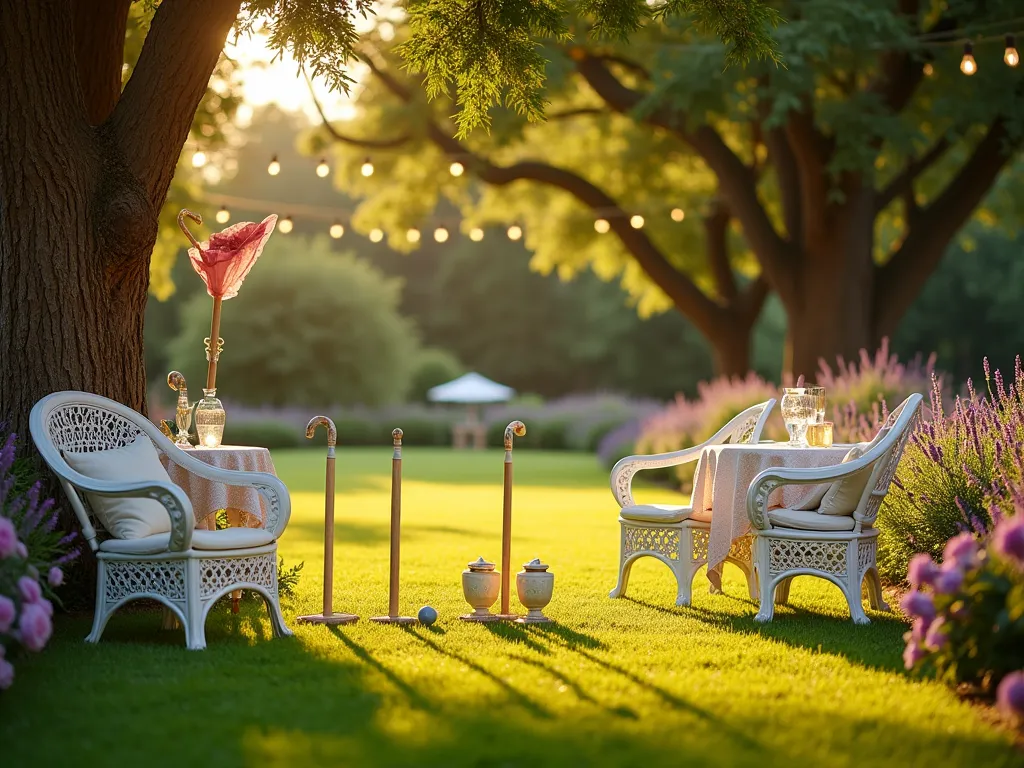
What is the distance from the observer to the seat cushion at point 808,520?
583 centimetres

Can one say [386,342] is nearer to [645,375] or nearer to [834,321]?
[645,375]

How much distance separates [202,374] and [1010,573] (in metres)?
31.7

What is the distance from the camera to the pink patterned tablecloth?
6117mm

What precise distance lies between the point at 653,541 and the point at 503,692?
8.21 ft

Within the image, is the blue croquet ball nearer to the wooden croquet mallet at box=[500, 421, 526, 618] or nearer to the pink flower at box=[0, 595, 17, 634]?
the wooden croquet mallet at box=[500, 421, 526, 618]

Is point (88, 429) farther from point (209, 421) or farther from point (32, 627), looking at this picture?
point (32, 627)

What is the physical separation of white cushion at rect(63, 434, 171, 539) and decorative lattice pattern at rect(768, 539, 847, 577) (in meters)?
2.76

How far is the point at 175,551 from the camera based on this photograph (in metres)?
4.94

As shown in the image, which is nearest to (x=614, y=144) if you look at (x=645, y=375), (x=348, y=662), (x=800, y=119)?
(x=800, y=119)

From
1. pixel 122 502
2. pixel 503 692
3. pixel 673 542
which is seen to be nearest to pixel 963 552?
pixel 503 692

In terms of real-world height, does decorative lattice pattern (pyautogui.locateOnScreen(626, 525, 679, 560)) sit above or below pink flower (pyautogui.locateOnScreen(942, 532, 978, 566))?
below

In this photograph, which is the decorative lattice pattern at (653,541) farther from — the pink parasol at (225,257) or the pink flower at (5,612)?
the pink flower at (5,612)

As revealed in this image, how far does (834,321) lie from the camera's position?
13.9 m

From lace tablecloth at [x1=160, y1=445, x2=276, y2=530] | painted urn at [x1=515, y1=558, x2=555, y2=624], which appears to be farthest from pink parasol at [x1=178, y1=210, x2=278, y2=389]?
painted urn at [x1=515, y1=558, x2=555, y2=624]
